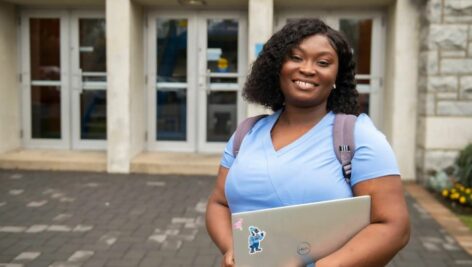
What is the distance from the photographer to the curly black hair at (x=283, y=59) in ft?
6.48

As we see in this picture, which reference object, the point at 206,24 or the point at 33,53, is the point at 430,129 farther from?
the point at 33,53

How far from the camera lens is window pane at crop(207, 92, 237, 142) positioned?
9484 millimetres

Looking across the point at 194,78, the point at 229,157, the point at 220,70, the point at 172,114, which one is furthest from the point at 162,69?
the point at 229,157

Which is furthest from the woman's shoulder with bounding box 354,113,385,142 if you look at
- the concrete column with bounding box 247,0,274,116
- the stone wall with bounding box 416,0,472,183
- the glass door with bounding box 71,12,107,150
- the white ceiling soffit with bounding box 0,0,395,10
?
the glass door with bounding box 71,12,107,150

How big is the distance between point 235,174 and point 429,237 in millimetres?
4099

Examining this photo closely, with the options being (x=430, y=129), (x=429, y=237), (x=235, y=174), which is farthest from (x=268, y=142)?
(x=430, y=129)

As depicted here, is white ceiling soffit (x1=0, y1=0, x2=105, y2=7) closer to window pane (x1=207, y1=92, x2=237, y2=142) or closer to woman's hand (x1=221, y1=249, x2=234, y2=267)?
window pane (x1=207, y1=92, x2=237, y2=142)

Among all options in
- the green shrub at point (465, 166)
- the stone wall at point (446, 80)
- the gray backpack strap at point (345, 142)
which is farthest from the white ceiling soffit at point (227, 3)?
the gray backpack strap at point (345, 142)

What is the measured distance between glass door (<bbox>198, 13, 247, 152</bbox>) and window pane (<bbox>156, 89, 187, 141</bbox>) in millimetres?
314

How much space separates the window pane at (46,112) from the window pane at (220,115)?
266 centimetres

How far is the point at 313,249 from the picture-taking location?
178 cm

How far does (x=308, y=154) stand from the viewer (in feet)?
6.14

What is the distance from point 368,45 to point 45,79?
218 inches

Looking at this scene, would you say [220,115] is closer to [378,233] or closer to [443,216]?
[443,216]
